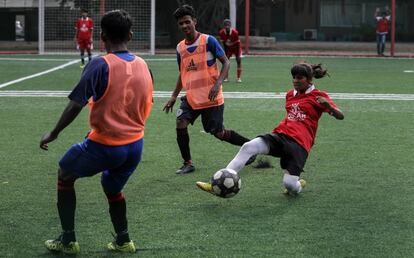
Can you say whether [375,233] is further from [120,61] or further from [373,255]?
[120,61]

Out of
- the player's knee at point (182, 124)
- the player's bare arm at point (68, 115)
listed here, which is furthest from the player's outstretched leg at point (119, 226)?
the player's knee at point (182, 124)

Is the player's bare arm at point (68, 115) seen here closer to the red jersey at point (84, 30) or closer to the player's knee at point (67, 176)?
the player's knee at point (67, 176)

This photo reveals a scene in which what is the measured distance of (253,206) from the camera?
7.32m

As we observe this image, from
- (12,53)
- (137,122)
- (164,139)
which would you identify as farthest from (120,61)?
(12,53)

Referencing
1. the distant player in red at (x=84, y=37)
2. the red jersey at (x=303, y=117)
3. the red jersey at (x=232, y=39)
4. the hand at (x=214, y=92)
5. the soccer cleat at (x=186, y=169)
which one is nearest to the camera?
the red jersey at (x=303, y=117)

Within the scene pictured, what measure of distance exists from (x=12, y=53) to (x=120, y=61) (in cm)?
2690

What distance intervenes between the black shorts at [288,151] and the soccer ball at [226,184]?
69 centimetres

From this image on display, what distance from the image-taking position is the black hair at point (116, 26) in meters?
5.57

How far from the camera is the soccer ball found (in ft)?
23.2

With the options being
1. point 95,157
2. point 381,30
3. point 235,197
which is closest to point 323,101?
point 235,197

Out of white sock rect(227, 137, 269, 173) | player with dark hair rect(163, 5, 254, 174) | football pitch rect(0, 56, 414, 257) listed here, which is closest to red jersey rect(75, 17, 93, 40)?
football pitch rect(0, 56, 414, 257)

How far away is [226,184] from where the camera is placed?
7074mm

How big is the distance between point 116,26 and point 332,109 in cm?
263

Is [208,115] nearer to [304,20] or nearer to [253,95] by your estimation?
[253,95]
